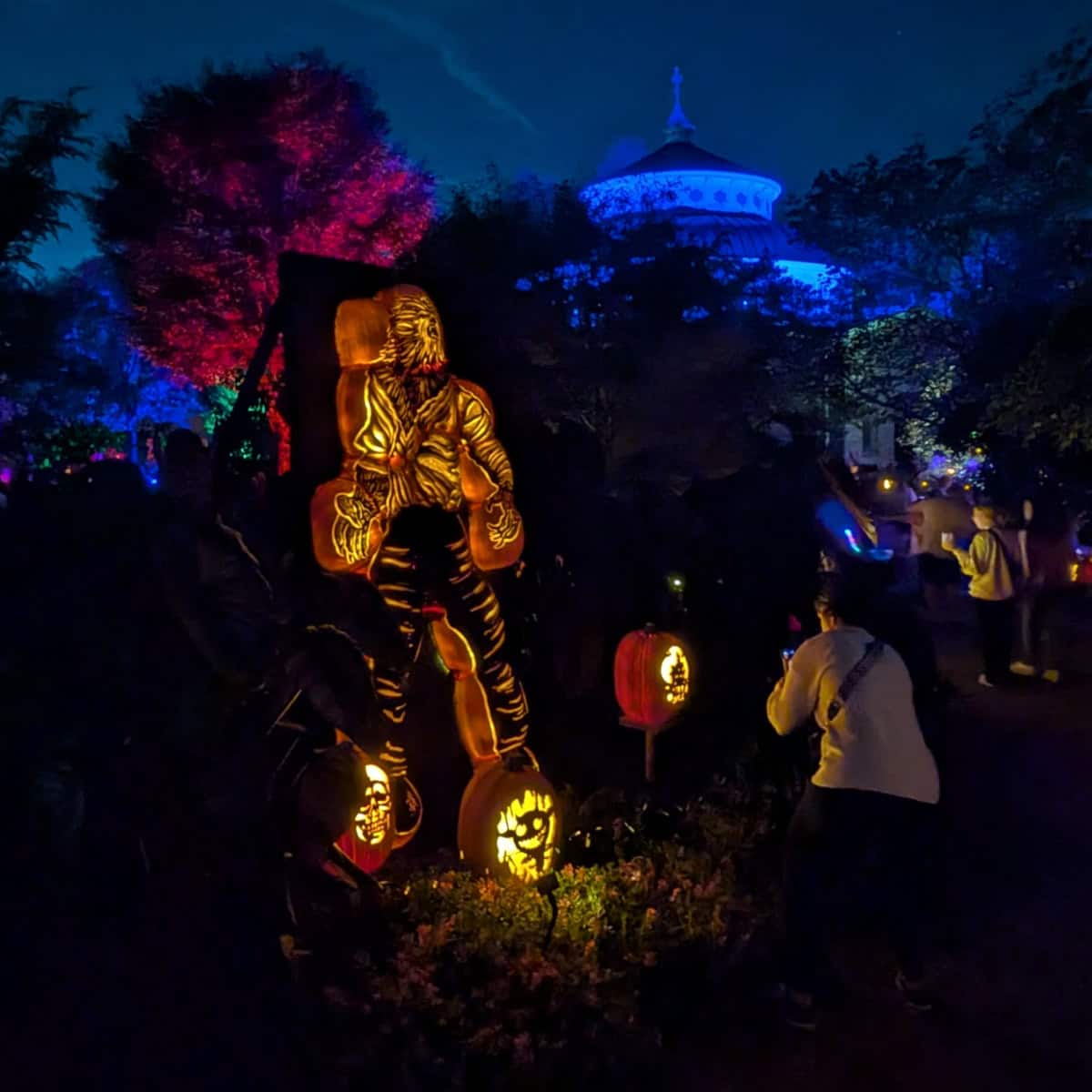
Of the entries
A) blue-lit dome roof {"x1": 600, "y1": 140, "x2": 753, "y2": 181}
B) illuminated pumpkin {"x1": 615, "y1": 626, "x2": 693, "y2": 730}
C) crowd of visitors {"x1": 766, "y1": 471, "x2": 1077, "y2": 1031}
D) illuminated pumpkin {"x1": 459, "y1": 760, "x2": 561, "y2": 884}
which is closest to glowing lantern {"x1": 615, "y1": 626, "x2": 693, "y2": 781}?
illuminated pumpkin {"x1": 615, "y1": 626, "x2": 693, "y2": 730}

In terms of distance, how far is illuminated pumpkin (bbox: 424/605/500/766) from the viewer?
4.99 metres

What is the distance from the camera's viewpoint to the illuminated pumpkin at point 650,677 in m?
5.78

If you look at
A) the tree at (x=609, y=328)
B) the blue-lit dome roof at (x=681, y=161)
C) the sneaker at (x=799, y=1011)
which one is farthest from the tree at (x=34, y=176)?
the blue-lit dome roof at (x=681, y=161)

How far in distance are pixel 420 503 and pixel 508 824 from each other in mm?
1500

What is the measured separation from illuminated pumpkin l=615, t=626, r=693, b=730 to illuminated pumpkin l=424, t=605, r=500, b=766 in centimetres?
105

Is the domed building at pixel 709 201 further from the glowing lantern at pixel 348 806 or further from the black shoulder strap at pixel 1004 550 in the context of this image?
the glowing lantern at pixel 348 806

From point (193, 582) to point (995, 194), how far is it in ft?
58.8

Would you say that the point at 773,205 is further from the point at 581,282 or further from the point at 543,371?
the point at 543,371

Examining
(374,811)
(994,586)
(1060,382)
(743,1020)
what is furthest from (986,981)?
(1060,382)

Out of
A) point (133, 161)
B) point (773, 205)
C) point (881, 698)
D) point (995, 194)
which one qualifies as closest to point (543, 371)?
point (881, 698)

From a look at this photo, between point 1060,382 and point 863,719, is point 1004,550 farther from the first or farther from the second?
point 863,719

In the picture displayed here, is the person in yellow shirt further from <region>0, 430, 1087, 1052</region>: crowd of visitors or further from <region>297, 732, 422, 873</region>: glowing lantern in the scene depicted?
<region>297, 732, 422, 873</region>: glowing lantern

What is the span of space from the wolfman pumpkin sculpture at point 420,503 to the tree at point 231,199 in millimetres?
18466

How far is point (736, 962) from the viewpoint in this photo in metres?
4.64
